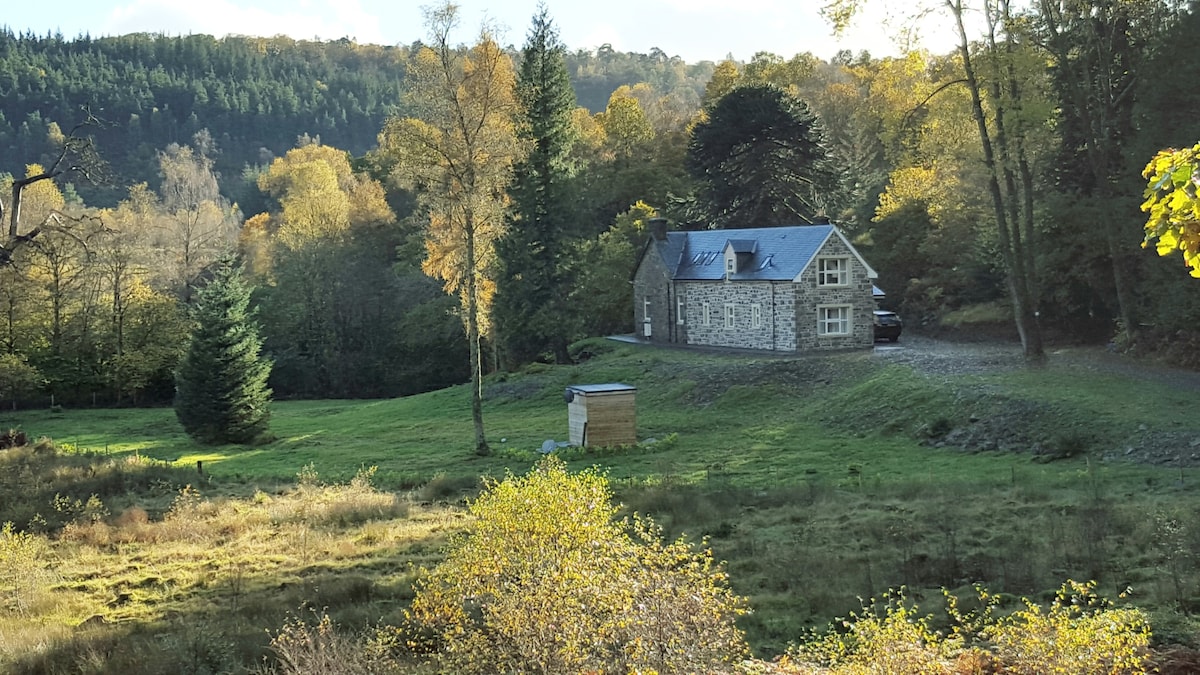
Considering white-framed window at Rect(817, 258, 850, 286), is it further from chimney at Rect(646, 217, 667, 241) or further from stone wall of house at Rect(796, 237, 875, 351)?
chimney at Rect(646, 217, 667, 241)

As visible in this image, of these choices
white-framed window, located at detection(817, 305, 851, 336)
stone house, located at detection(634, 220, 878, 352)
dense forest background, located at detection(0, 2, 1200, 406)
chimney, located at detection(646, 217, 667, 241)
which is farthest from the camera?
chimney, located at detection(646, 217, 667, 241)

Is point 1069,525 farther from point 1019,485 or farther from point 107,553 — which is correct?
point 107,553

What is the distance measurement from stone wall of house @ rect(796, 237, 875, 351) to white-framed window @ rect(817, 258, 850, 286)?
17 centimetres

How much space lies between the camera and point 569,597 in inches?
255

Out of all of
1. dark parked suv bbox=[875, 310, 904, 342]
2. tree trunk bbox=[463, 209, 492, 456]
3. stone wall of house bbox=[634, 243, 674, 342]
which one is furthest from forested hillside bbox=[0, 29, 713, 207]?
tree trunk bbox=[463, 209, 492, 456]

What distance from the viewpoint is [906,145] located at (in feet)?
176

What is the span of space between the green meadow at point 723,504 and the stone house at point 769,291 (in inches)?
189

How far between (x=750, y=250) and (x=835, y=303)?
4.25 meters

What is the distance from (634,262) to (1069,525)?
35.9m

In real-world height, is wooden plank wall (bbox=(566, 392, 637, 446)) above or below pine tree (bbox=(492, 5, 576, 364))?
below

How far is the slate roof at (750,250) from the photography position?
35750 mm

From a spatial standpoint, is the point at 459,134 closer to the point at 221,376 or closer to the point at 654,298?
the point at 221,376

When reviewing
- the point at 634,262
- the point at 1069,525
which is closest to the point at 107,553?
the point at 1069,525

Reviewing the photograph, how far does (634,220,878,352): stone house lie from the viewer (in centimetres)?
3559
